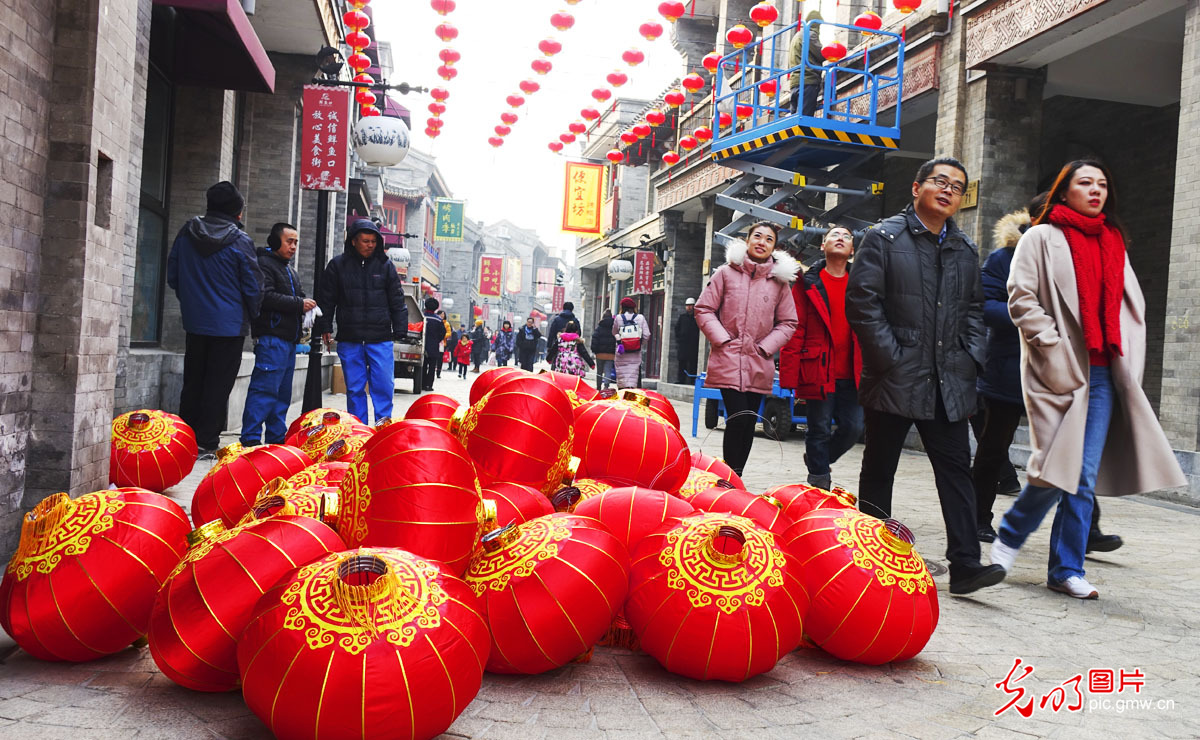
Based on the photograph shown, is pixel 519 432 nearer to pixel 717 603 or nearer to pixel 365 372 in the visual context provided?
pixel 717 603

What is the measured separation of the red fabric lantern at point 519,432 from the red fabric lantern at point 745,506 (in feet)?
2.32

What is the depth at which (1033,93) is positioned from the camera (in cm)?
1198

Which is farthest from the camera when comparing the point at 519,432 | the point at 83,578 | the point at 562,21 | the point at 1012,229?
the point at 562,21

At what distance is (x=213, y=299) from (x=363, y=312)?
51.2 inches

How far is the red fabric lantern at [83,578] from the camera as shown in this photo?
9.53 feet

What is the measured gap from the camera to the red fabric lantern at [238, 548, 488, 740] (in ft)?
7.57

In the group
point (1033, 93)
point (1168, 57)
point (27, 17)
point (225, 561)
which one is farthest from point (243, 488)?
point (1168, 57)

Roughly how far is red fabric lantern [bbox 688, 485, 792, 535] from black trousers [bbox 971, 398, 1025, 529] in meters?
2.19

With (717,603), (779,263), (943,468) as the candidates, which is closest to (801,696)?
(717,603)

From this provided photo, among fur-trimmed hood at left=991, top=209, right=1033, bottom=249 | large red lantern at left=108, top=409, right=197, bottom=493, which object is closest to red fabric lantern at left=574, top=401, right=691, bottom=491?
large red lantern at left=108, top=409, right=197, bottom=493

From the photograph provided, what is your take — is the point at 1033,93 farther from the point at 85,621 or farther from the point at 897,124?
the point at 85,621

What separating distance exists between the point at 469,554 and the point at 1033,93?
37.2ft

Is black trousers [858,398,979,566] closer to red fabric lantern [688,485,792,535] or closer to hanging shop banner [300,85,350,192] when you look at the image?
red fabric lantern [688,485,792,535]

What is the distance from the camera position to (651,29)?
1700 cm
